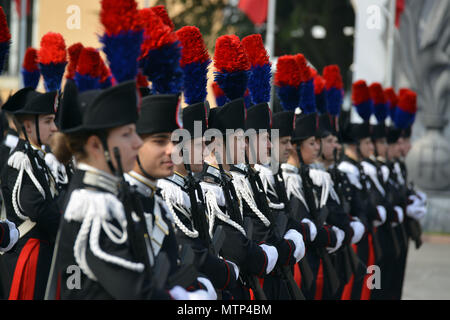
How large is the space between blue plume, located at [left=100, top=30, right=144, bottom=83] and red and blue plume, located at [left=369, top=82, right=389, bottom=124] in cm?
577

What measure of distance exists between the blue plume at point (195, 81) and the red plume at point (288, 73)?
151 cm

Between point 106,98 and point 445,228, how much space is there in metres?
11.3

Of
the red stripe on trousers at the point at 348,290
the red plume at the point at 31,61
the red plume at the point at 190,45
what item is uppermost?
the red plume at the point at 190,45

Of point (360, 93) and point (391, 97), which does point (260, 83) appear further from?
point (391, 97)

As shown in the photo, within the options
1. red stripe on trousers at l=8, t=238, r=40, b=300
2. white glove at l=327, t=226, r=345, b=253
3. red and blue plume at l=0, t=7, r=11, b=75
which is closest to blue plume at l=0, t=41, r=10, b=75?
red and blue plume at l=0, t=7, r=11, b=75

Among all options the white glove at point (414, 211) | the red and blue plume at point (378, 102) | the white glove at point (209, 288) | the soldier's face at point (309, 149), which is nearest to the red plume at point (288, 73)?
the soldier's face at point (309, 149)

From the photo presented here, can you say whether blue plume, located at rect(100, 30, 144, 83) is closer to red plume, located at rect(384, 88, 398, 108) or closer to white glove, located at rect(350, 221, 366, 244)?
white glove, located at rect(350, 221, 366, 244)

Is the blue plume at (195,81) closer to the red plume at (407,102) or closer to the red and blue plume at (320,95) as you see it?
the red and blue plume at (320,95)

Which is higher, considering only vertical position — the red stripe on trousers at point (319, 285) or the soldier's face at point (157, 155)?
the soldier's face at point (157, 155)

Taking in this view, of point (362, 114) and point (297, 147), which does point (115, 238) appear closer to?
point (297, 147)

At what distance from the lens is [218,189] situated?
4059mm

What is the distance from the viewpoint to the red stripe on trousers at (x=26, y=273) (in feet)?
14.8

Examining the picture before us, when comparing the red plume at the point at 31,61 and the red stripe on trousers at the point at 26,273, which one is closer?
the red stripe on trousers at the point at 26,273

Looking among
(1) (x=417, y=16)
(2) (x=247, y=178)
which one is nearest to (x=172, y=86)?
(2) (x=247, y=178)
